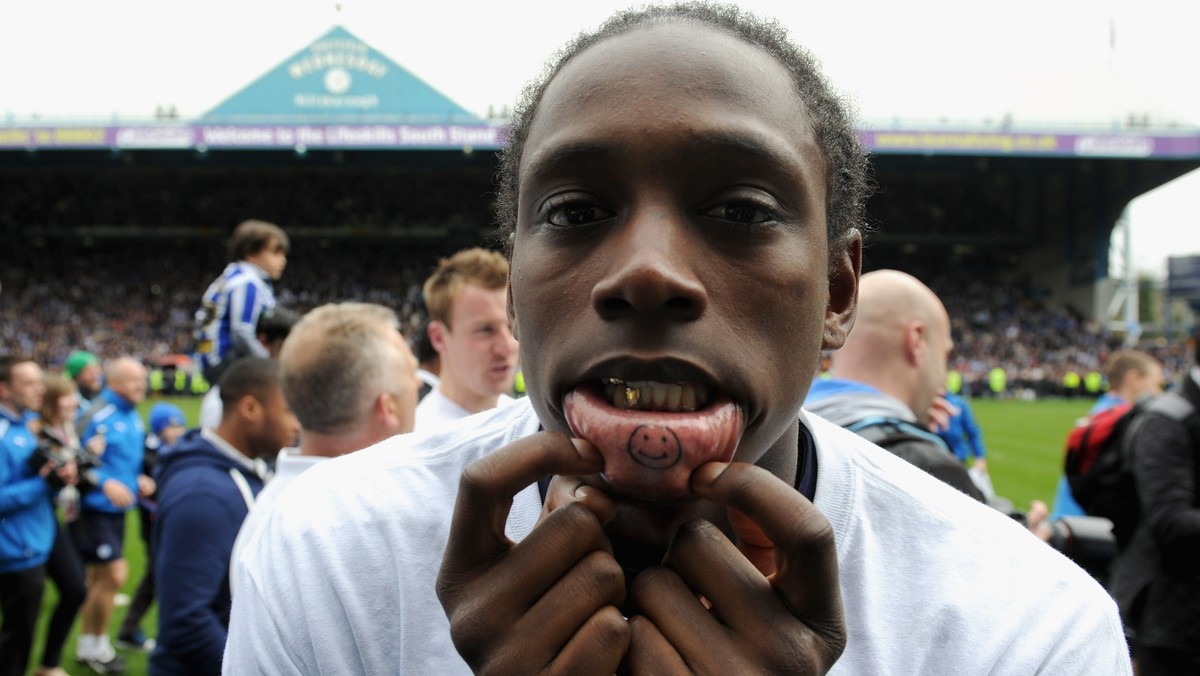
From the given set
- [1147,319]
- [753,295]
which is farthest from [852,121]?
[1147,319]

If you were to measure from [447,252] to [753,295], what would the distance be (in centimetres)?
3583

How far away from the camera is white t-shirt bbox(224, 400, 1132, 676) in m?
1.36

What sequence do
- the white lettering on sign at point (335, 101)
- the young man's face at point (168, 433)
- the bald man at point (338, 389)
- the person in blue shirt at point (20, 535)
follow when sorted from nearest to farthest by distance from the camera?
the bald man at point (338, 389), the person in blue shirt at point (20, 535), the young man's face at point (168, 433), the white lettering on sign at point (335, 101)

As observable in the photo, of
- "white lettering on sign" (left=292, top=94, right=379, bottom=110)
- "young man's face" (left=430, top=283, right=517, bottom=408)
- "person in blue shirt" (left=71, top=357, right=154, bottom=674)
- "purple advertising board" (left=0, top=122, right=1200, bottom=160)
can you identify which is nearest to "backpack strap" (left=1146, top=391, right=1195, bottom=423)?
"young man's face" (left=430, top=283, right=517, bottom=408)

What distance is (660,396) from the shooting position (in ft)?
3.87

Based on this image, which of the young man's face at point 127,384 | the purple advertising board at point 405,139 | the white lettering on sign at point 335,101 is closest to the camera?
the young man's face at point 127,384

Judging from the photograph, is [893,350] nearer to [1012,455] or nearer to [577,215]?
[577,215]

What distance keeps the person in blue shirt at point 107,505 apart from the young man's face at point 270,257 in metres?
1.27

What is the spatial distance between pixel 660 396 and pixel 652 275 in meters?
0.16

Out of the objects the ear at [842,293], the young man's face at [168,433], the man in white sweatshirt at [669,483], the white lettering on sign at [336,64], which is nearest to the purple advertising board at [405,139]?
the white lettering on sign at [336,64]

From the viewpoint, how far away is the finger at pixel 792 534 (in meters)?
1.05

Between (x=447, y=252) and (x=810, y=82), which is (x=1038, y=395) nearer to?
(x=447, y=252)

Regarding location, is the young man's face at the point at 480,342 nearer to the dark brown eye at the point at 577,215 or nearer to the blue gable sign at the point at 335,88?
the dark brown eye at the point at 577,215

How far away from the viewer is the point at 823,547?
3.46ft
